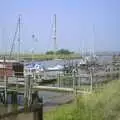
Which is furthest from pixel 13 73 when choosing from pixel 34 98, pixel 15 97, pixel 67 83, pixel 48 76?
pixel 34 98

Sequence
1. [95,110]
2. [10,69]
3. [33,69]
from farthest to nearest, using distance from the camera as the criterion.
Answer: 1. [33,69]
2. [10,69]
3. [95,110]

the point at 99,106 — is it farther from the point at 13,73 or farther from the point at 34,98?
the point at 13,73

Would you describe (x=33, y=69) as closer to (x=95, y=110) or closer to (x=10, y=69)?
(x=10, y=69)

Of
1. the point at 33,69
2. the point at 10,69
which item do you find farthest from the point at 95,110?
the point at 33,69

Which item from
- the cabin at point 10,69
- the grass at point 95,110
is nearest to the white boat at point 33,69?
the cabin at point 10,69

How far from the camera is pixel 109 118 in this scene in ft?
44.8

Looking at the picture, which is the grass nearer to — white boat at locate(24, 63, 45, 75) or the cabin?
the cabin

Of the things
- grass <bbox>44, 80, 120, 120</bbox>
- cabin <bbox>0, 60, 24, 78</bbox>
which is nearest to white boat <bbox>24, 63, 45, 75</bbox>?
cabin <bbox>0, 60, 24, 78</bbox>

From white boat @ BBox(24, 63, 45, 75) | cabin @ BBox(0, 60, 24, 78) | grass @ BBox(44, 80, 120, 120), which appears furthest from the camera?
white boat @ BBox(24, 63, 45, 75)

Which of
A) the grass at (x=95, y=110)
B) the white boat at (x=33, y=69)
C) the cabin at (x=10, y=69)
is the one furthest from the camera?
the white boat at (x=33, y=69)

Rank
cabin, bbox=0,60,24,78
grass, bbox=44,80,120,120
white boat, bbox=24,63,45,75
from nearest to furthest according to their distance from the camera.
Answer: grass, bbox=44,80,120,120 → cabin, bbox=0,60,24,78 → white boat, bbox=24,63,45,75

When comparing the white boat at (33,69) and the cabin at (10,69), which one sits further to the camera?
the white boat at (33,69)

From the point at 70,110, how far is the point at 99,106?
4.22 ft

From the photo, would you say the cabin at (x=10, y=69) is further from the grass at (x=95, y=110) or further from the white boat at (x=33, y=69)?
the grass at (x=95, y=110)
